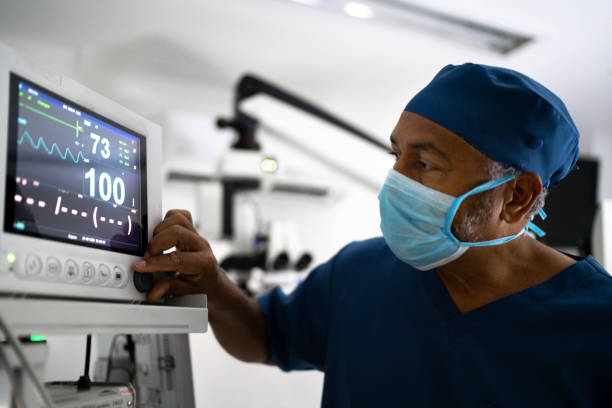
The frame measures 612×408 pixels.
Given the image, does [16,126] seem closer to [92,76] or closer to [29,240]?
[29,240]

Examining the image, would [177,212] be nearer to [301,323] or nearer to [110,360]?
[110,360]

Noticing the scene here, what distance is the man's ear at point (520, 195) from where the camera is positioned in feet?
3.40

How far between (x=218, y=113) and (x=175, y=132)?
75 cm

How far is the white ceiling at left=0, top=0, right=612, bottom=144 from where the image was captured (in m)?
2.96

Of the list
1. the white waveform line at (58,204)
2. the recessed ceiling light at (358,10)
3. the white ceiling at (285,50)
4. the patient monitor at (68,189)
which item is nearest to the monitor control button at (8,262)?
the patient monitor at (68,189)

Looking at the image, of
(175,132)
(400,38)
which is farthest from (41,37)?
(400,38)

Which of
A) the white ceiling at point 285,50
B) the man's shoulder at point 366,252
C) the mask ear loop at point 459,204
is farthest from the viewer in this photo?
the white ceiling at point 285,50

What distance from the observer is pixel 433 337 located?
3.67ft

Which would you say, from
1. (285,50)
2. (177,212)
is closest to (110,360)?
(177,212)

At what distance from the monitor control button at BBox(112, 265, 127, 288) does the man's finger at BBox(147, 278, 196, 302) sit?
85 millimetres

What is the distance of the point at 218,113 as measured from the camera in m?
4.23

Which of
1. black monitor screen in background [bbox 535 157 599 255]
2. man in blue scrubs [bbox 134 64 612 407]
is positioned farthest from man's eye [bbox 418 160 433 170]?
black monitor screen in background [bbox 535 157 599 255]

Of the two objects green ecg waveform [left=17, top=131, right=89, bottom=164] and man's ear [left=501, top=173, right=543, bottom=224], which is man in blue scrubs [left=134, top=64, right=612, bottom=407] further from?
green ecg waveform [left=17, top=131, right=89, bottom=164]

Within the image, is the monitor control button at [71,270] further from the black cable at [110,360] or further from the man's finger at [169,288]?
the black cable at [110,360]
